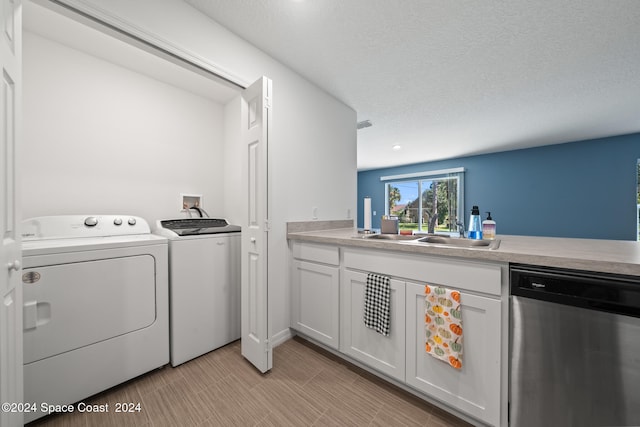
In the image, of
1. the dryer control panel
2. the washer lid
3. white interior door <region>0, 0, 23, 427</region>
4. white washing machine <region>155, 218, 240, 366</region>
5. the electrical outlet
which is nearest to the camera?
white interior door <region>0, 0, 23, 427</region>

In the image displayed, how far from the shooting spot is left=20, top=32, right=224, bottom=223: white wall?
1701 mm

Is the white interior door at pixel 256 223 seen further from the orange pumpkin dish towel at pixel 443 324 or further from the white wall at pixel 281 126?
the orange pumpkin dish towel at pixel 443 324

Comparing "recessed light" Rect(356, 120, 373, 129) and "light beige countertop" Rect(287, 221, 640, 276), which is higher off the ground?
"recessed light" Rect(356, 120, 373, 129)

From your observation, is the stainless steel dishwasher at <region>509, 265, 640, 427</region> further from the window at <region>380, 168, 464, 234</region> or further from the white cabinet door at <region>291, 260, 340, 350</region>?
the window at <region>380, 168, 464, 234</region>

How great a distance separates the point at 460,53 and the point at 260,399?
2.90 m

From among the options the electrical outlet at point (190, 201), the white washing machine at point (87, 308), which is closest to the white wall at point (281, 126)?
the electrical outlet at point (190, 201)

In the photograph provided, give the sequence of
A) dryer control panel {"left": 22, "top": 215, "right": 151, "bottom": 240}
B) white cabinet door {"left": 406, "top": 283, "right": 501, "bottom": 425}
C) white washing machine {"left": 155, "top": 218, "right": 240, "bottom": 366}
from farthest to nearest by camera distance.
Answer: white washing machine {"left": 155, "top": 218, "right": 240, "bottom": 366} < dryer control panel {"left": 22, "top": 215, "right": 151, "bottom": 240} < white cabinet door {"left": 406, "top": 283, "right": 501, "bottom": 425}

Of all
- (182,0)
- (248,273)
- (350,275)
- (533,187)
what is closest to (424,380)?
(350,275)

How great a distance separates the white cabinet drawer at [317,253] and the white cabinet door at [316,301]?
46 millimetres

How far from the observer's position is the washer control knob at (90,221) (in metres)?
1.69

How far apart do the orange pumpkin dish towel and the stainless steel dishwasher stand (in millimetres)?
221

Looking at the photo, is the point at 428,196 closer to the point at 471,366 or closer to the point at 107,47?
the point at 471,366

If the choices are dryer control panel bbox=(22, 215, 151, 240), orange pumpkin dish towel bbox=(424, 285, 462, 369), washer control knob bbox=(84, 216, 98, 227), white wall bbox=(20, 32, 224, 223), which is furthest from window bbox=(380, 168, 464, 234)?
washer control knob bbox=(84, 216, 98, 227)

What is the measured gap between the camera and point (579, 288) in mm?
957
